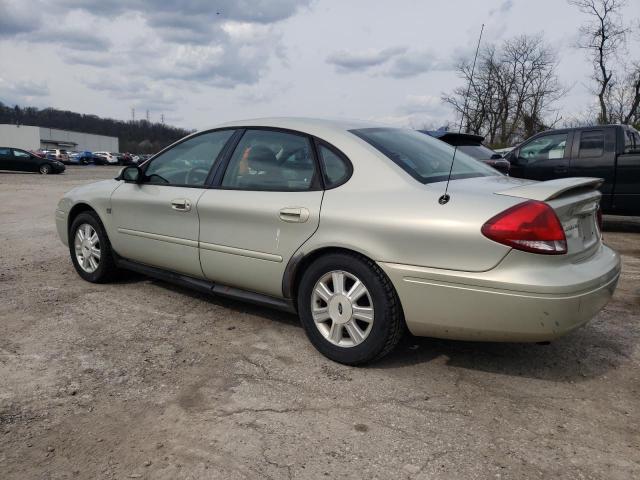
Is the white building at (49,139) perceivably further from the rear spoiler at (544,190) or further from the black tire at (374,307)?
the rear spoiler at (544,190)

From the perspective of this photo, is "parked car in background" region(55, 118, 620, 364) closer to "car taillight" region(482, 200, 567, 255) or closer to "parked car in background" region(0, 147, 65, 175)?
"car taillight" region(482, 200, 567, 255)

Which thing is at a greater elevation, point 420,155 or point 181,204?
point 420,155

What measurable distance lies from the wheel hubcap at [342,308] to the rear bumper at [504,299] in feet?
0.80

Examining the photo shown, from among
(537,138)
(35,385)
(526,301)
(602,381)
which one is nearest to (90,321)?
(35,385)

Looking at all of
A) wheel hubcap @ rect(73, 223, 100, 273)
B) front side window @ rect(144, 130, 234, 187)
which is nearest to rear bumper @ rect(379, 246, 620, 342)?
front side window @ rect(144, 130, 234, 187)

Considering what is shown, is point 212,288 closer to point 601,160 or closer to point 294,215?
point 294,215

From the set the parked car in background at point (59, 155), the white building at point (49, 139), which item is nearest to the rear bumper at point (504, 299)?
the parked car in background at point (59, 155)

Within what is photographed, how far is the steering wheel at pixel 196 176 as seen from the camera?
414cm

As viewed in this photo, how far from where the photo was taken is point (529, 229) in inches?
108

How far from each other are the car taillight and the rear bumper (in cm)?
8

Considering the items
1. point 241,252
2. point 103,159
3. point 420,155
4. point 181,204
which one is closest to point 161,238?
point 181,204

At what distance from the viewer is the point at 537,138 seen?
31.1ft

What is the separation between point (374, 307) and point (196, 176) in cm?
186

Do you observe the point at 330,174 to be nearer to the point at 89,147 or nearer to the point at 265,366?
the point at 265,366
